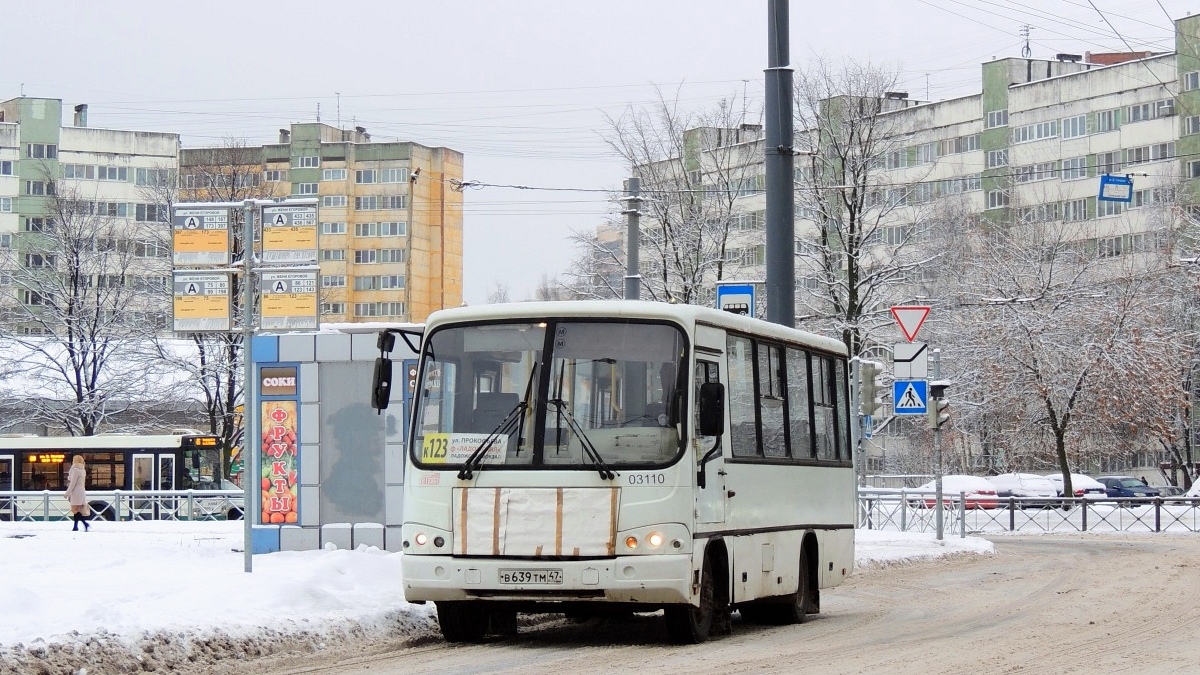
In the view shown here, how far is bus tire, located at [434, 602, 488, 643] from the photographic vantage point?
1434 centimetres

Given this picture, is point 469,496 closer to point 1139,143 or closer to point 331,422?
point 331,422

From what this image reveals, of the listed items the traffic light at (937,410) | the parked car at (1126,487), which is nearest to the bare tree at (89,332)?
the traffic light at (937,410)

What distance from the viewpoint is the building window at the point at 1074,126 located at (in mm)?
86312

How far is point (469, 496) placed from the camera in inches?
547

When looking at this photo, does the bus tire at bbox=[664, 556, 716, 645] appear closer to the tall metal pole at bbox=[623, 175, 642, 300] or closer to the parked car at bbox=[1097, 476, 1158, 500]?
the tall metal pole at bbox=[623, 175, 642, 300]

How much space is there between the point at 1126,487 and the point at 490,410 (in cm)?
5757

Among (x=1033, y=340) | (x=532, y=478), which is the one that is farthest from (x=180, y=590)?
(x=1033, y=340)

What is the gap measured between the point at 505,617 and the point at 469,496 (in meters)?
1.73

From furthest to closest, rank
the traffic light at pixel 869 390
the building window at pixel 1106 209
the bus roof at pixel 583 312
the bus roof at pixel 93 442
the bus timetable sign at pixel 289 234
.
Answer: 1. the building window at pixel 1106 209
2. the bus roof at pixel 93 442
3. the traffic light at pixel 869 390
4. the bus timetable sign at pixel 289 234
5. the bus roof at pixel 583 312

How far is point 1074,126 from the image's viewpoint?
8675cm

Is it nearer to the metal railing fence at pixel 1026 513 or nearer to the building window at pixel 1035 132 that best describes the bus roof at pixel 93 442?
the metal railing fence at pixel 1026 513

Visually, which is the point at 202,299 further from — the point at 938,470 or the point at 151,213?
the point at 151,213

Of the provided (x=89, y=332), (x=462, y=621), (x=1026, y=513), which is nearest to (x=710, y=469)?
(x=462, y=621)

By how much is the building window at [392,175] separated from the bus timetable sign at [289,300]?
3908 inches
